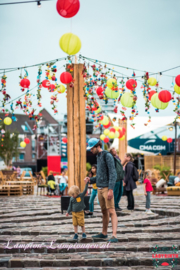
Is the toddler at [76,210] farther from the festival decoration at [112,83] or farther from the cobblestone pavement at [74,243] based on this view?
the festival decoration at [112,83]

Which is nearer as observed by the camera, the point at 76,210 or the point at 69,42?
the point at 76,210

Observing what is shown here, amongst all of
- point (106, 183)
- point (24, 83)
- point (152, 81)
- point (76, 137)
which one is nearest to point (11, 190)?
point (24, 83)

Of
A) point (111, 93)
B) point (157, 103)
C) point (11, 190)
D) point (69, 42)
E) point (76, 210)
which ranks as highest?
point (69, 42)

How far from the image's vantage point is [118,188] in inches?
391

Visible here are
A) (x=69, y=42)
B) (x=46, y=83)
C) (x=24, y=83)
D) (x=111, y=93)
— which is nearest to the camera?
(x=69, y=42)

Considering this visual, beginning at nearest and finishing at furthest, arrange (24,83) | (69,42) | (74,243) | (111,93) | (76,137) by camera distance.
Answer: (74,243) → (69,42) → (76,137) → (24,83) → (111,93)

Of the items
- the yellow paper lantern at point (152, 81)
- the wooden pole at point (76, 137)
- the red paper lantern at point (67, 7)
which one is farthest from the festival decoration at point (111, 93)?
the red paper lantern at point (67, 7)

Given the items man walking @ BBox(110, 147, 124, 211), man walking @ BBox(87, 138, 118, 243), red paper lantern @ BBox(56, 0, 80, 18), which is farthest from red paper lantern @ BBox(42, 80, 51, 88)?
man walking @ BBox(87, 138, 118, 243)

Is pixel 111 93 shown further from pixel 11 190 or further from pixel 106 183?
pixel 11 190

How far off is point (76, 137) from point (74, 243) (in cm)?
362

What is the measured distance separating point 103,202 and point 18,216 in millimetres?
3578

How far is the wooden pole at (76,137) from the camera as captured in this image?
9.16 metres

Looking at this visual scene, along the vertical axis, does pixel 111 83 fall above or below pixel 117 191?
above

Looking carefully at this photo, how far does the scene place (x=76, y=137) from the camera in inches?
362
